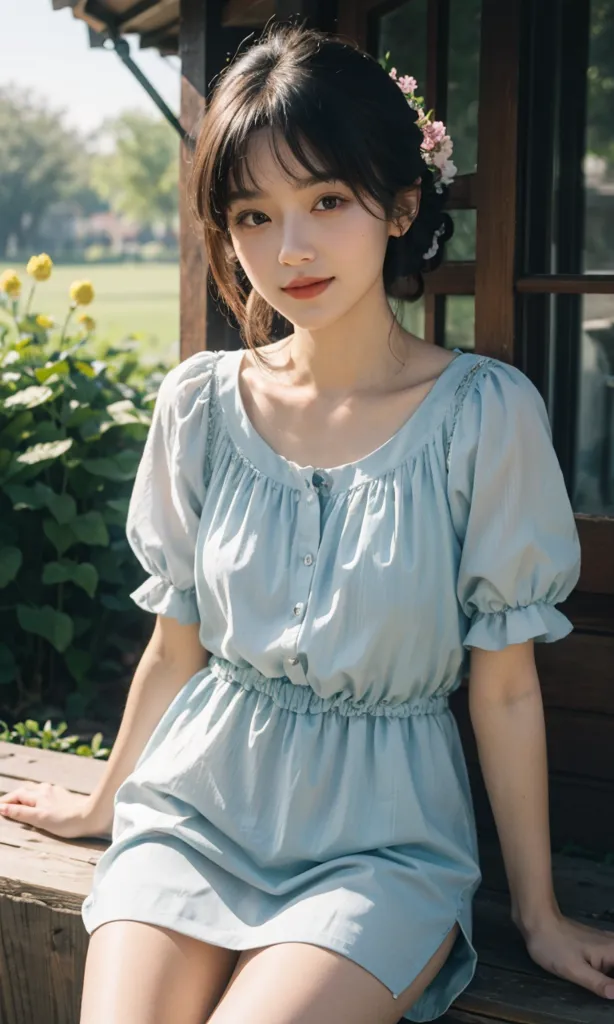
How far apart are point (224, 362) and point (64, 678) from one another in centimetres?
188

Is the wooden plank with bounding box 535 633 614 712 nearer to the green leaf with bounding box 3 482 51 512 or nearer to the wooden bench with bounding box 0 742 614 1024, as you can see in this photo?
the wooden bench with bounding box 0 742 614 1024

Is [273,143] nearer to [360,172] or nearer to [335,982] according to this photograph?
[360,172]

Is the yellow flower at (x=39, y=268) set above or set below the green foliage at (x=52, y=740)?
above

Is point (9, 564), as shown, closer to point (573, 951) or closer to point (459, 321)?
point (459, 321)

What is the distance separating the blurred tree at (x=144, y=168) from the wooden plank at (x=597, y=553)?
86.2 metres

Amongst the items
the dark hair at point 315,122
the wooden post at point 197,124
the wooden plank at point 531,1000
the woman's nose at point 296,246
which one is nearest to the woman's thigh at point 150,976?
the wooden plank at point 531,1000

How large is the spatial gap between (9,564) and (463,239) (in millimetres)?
1584

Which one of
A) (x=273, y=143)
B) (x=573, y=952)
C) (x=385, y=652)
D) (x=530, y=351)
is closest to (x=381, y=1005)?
(x=573, y=952)

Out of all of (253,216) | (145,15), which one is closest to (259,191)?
(253,216)

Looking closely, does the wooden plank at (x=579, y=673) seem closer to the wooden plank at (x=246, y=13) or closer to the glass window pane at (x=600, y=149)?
the wooden plank at (x=246, y=13)

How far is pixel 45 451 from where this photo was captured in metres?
3.62

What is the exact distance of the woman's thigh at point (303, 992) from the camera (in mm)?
1614

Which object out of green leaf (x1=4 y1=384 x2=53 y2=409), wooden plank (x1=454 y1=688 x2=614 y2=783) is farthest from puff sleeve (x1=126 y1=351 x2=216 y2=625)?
green leaf (x1=4 y1=384 x2=53 y2=409)

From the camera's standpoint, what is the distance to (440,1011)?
1.89 metres
